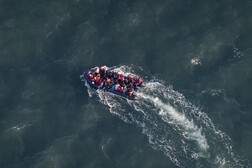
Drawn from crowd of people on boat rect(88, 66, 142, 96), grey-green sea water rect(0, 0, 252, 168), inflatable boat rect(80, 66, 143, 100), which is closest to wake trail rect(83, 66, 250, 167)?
grey-green sea water rect(0, 0, 252, 168)

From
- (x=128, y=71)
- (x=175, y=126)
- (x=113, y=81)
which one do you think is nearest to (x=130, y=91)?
(x=113, y=81)

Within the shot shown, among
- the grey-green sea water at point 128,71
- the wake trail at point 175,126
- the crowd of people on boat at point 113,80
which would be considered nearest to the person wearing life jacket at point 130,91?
the crowd of people on boat at point 113,80

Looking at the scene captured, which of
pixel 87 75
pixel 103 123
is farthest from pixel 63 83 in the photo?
pixel 103 123

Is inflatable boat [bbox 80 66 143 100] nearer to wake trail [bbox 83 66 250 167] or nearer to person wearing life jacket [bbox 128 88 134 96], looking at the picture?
person wearing life jacket [bbox 128 88 134 96]

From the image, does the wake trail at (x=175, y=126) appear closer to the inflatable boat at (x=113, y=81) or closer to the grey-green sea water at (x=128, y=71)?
the grey-green sea water at (x=128, y=71)

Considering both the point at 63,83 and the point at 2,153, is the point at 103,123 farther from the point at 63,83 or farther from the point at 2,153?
the point at 2,153
